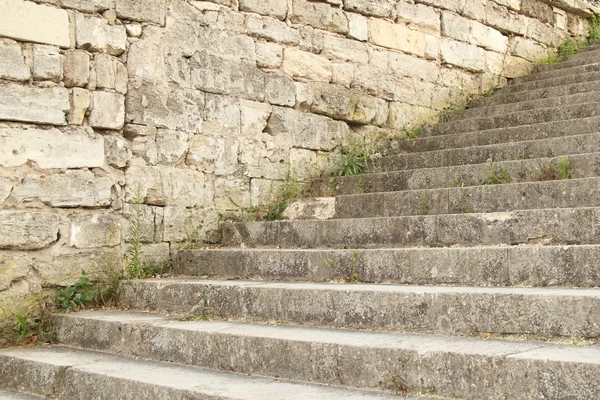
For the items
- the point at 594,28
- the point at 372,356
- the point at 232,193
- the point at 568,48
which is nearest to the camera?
the point at 372,356

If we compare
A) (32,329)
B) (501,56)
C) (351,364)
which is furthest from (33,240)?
(501,56)

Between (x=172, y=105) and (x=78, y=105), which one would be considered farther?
(x=172, y=105)

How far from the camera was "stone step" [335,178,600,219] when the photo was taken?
176 inches

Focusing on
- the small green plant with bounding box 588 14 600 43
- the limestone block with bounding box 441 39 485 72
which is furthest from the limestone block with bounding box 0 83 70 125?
the small green plant with bounding box 588 14 600 43

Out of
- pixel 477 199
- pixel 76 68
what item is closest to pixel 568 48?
pixel 477 199

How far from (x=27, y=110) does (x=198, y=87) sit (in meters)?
1.54

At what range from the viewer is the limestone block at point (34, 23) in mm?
4828

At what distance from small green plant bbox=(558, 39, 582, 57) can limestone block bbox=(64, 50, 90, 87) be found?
7.08 metres

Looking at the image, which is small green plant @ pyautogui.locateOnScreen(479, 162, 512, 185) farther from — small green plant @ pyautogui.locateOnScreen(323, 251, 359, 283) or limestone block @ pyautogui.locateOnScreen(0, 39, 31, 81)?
limestone block @ pyautogui.locateOnScreen(0, 39, 31, 81)

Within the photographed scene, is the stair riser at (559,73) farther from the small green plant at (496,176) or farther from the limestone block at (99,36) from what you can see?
the limestone block at (99,36)

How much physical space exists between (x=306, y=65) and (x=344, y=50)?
1.98ft

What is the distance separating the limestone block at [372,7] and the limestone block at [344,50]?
36 cm

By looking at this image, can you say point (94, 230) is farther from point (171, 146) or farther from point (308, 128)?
point (308, 128)

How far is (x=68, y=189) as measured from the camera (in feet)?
16.5
